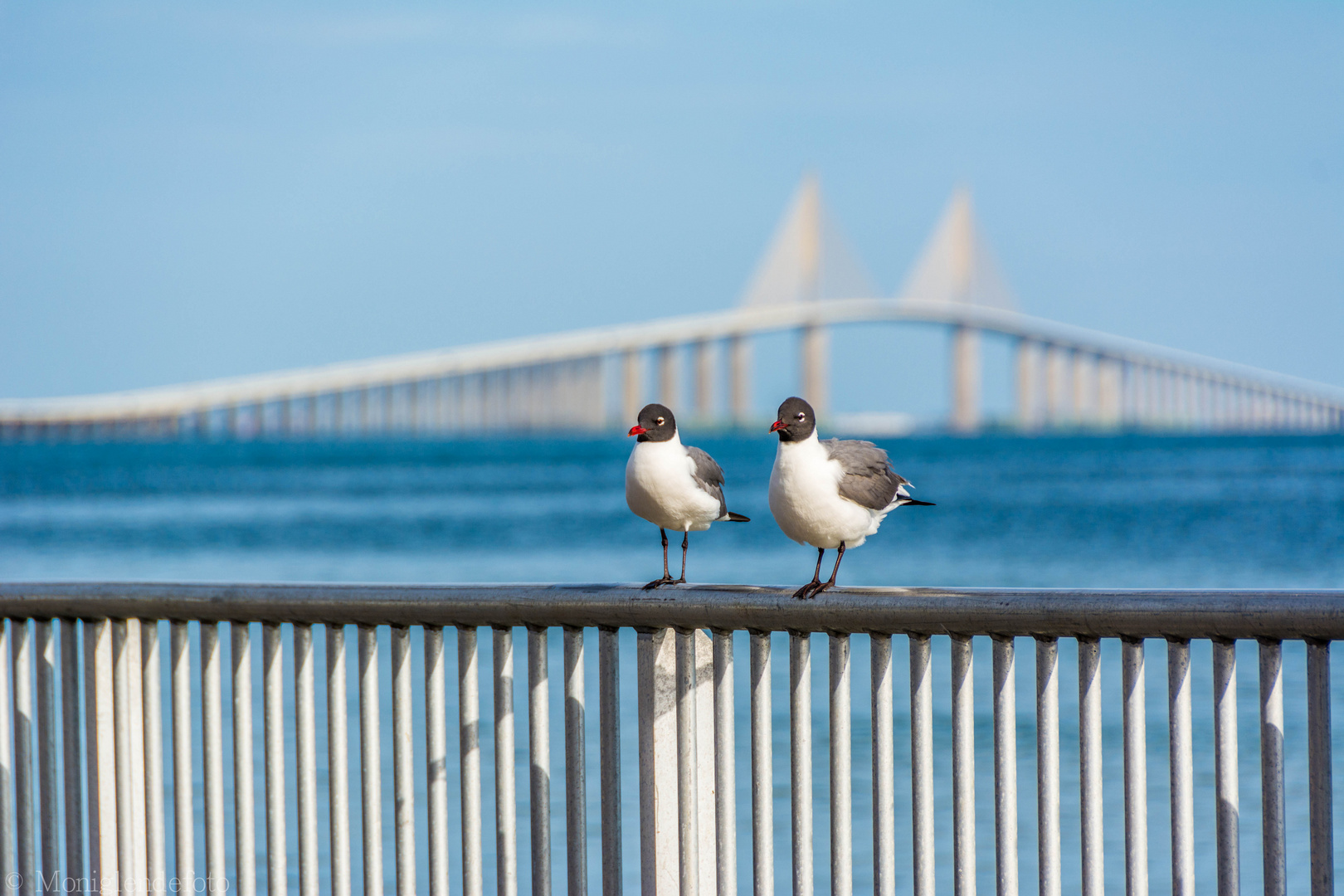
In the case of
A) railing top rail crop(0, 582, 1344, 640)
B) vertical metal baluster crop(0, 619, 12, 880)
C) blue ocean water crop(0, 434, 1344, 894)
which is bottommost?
blue ocean water crop(0, 434, 1344, 894)

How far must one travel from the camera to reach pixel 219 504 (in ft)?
123

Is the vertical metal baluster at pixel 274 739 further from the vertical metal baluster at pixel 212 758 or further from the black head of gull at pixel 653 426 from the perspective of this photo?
the black head of gull at pixel 653 426

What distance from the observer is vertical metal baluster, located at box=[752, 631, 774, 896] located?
172 cm

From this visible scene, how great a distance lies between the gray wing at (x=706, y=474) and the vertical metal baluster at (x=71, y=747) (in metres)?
0.94

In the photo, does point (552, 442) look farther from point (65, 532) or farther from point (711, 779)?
point (711, 779)

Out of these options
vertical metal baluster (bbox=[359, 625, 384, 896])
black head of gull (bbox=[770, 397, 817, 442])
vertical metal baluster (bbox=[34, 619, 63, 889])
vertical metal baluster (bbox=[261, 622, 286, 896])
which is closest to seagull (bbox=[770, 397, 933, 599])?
black head of gull (bbox=[770, 397, 817, 442])

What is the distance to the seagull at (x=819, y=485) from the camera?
1830 millimetres

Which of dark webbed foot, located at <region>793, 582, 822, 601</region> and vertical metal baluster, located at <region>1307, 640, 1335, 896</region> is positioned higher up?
dark webbed foot, located at <region>793, 582, 822, 601</region>


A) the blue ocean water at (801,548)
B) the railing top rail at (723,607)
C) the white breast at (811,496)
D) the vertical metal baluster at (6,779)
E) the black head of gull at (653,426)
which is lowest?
the blue ocean water at (801,548)

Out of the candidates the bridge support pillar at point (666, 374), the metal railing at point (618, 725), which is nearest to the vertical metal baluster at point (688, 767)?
the metal railing at point (618, 725)

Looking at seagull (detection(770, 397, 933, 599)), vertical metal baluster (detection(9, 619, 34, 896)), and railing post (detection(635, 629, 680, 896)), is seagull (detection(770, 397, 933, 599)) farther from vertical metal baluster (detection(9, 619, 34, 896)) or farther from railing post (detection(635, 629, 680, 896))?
vertical metal baluster (detection(9, 619, 34, 896))

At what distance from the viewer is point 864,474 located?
6.24ft

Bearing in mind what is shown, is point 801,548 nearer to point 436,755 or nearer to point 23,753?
point 23,753

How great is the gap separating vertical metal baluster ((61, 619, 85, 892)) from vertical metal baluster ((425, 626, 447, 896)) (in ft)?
1.81
